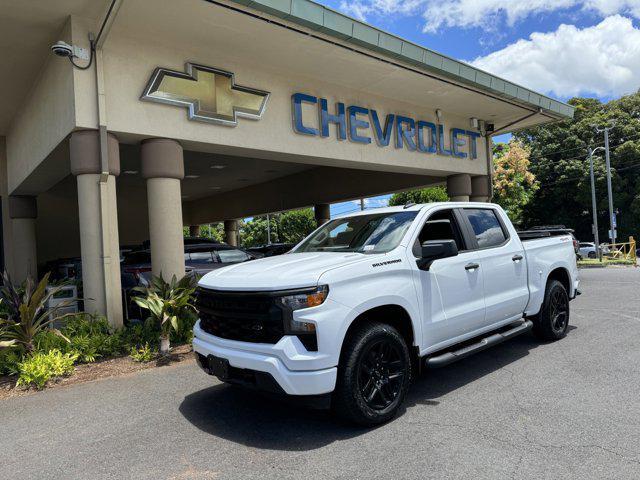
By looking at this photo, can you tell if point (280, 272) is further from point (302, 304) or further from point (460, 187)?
point (460, 187)

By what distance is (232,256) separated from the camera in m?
11.1

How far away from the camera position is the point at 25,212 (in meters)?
13.3

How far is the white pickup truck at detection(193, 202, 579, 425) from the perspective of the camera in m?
3.58

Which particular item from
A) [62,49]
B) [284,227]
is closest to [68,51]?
[62,49]

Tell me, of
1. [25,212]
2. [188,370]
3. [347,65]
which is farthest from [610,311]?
[25,212]

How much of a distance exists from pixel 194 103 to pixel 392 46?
3848mm

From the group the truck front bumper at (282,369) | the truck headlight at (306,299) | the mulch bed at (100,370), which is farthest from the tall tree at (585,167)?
the truck front bumper at (282,369)

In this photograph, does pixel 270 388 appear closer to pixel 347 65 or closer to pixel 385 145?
pixel 347 65

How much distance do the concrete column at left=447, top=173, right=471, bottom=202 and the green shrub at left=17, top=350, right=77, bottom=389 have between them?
1077 cm

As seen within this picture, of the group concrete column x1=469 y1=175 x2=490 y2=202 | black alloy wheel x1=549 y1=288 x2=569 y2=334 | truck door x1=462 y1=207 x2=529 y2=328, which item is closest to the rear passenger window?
truck door x1=462 y1=207 x2=529 y2=328

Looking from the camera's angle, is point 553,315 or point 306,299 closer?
point 306,299

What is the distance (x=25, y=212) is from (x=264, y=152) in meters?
8.51

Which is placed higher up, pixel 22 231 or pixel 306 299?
pixel 22 231

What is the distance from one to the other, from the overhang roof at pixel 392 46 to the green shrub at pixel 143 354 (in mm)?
4989
